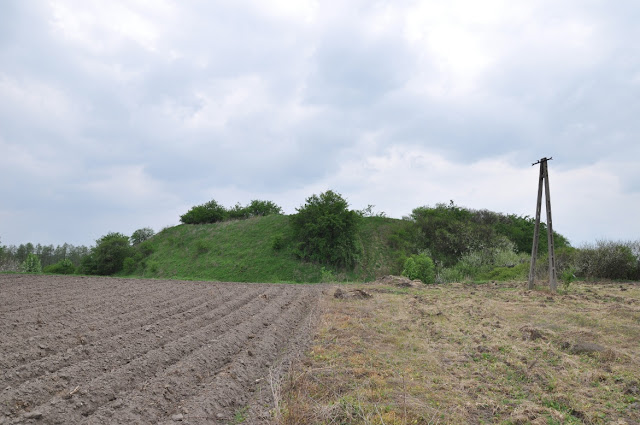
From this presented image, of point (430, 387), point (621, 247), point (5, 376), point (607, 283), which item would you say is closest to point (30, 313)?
point (5, 376)

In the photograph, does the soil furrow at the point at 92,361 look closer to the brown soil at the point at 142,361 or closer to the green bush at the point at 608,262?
the brown soil at the point at 142,361

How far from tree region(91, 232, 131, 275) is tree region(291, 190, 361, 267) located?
56.0 ft

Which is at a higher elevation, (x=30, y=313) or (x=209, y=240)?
(x=209, y=240)

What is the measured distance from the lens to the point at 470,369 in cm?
628

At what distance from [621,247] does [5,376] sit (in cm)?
2699

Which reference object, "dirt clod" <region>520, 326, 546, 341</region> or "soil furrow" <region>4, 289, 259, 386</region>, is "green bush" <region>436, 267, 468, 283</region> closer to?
"dirt clod" <region>520, 326, 546, 341</region>

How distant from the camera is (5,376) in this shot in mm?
5352

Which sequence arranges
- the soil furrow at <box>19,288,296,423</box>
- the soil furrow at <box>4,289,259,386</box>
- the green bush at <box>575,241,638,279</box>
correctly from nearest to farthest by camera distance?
the soil furrow at <box>19,288,296,423</box> < the soil furrow at <box>4,289,259,386</box> < the green bush at <box>575,241,638,279</box>

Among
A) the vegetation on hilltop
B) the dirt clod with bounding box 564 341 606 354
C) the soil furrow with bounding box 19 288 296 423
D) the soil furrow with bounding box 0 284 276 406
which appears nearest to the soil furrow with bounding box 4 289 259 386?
the soil furrow with bounding box 0 284 276 406

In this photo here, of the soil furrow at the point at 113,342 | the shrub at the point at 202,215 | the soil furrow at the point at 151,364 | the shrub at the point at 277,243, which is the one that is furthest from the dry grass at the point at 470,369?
the shrub at the point at 202,215

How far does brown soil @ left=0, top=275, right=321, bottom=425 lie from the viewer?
4566 mm

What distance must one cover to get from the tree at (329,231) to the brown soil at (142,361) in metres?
19.4

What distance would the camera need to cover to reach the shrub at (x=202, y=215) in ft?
146

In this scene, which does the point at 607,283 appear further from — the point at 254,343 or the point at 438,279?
the point at 254,343
